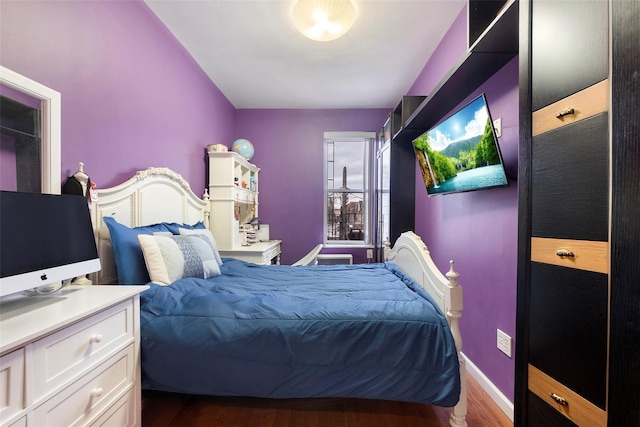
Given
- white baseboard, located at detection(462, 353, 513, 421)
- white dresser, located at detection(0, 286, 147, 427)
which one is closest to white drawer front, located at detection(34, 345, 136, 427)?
white dresser, located at detection(0, 286, 147, 427)

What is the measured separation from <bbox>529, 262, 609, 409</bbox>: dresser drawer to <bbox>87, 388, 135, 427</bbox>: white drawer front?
1.64 metres

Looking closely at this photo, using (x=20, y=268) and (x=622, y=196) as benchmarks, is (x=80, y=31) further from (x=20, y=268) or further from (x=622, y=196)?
(x=622, y=196)

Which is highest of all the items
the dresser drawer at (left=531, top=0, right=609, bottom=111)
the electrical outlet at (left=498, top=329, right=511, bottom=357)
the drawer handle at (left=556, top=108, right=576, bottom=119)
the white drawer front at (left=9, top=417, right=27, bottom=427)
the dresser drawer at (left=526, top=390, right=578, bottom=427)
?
the dresser drawer at (left=531, top=0, right=609, bottom=111)

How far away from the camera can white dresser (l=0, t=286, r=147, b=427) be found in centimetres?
75

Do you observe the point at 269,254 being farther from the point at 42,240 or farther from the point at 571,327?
the point at 571,327

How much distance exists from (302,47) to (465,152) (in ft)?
5.93

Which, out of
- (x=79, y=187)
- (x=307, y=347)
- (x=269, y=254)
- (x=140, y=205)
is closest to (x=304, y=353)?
(x=307, y=347)

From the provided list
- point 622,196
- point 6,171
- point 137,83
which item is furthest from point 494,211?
point 137,83

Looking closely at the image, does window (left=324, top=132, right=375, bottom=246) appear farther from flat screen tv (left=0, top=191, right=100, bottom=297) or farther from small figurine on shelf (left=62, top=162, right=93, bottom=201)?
flat screen tv (left=0, top=191, right=100, bottom=297)

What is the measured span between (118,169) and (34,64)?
68 centimetres

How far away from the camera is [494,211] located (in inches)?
65.4

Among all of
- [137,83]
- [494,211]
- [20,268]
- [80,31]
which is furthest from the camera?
[137,83]

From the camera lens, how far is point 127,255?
1.56 metres

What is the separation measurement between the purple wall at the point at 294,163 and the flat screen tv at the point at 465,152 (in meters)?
1.98
